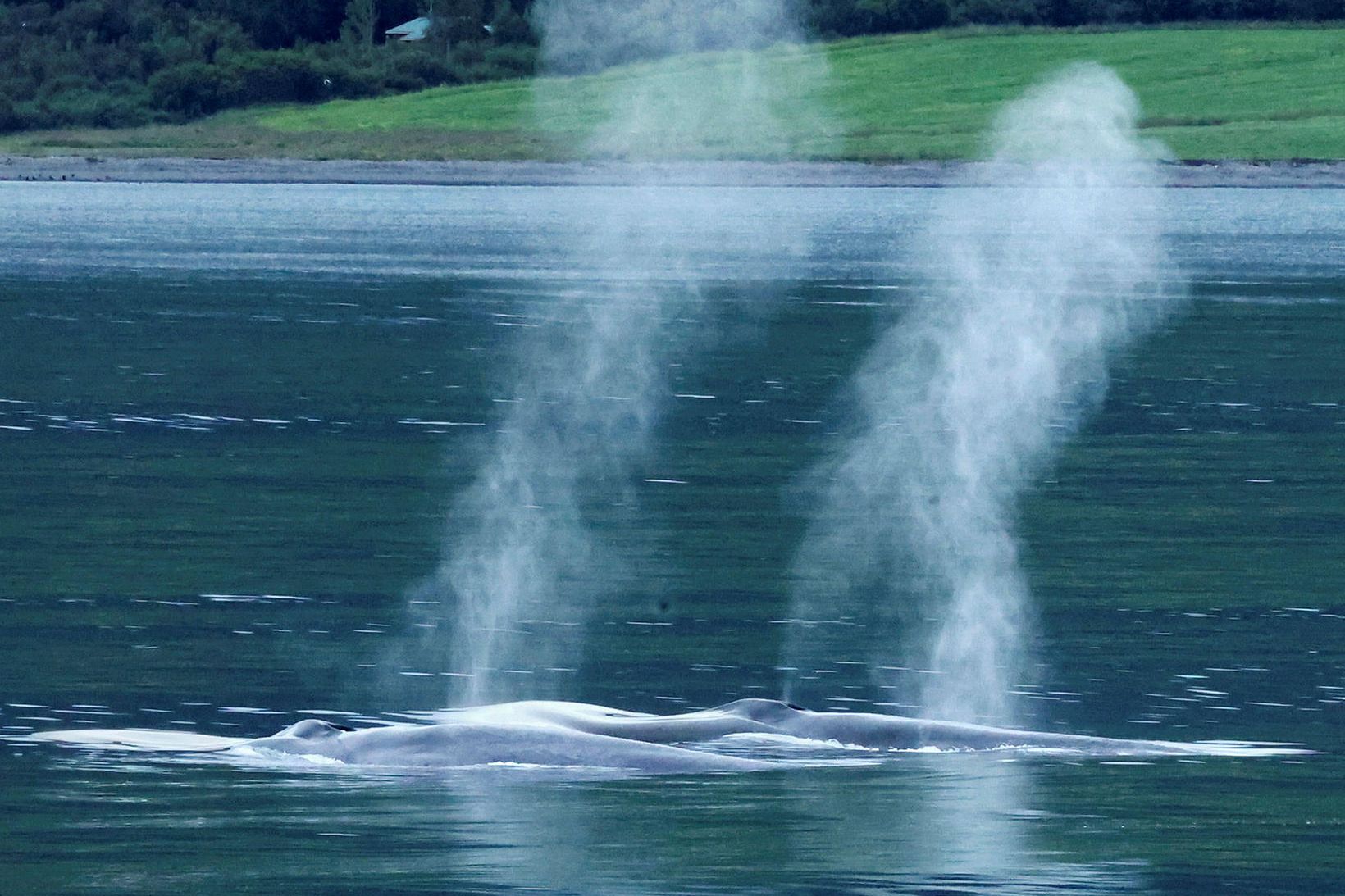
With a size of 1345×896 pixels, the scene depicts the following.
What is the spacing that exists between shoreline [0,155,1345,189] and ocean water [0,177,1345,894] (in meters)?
95.7

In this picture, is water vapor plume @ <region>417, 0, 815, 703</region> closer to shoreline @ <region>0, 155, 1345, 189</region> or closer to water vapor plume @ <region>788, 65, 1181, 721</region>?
water vapor plume @ <region>788, 65, 1181, 721</region>

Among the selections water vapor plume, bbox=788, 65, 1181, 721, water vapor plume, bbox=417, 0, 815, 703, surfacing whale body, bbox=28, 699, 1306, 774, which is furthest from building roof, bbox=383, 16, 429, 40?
surfacing whale body, bbox=28, 699, 1306, 774

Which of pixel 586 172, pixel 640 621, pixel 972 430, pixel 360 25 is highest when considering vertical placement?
pixel 360 25

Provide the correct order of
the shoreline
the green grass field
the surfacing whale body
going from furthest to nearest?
1. the shoreline
2. the green grass field
3. the surfacing whale body

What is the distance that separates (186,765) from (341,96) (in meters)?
158

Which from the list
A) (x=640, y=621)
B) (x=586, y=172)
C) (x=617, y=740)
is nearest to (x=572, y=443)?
(x=640, y=621)

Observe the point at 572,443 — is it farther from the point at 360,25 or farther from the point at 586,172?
the point at 586,172

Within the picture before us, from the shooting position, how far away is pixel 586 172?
575 ft

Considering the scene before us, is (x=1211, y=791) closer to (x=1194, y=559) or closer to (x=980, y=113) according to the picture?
(x=1194, y=559)

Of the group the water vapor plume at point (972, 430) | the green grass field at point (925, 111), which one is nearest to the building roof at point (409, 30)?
the green grass field at point (925, 111)

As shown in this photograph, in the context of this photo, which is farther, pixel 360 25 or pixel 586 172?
pixel 586 172

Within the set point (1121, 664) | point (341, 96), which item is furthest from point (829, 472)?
point (341, 96)

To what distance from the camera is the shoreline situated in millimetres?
165000

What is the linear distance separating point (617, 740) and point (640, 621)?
672 centimetres
